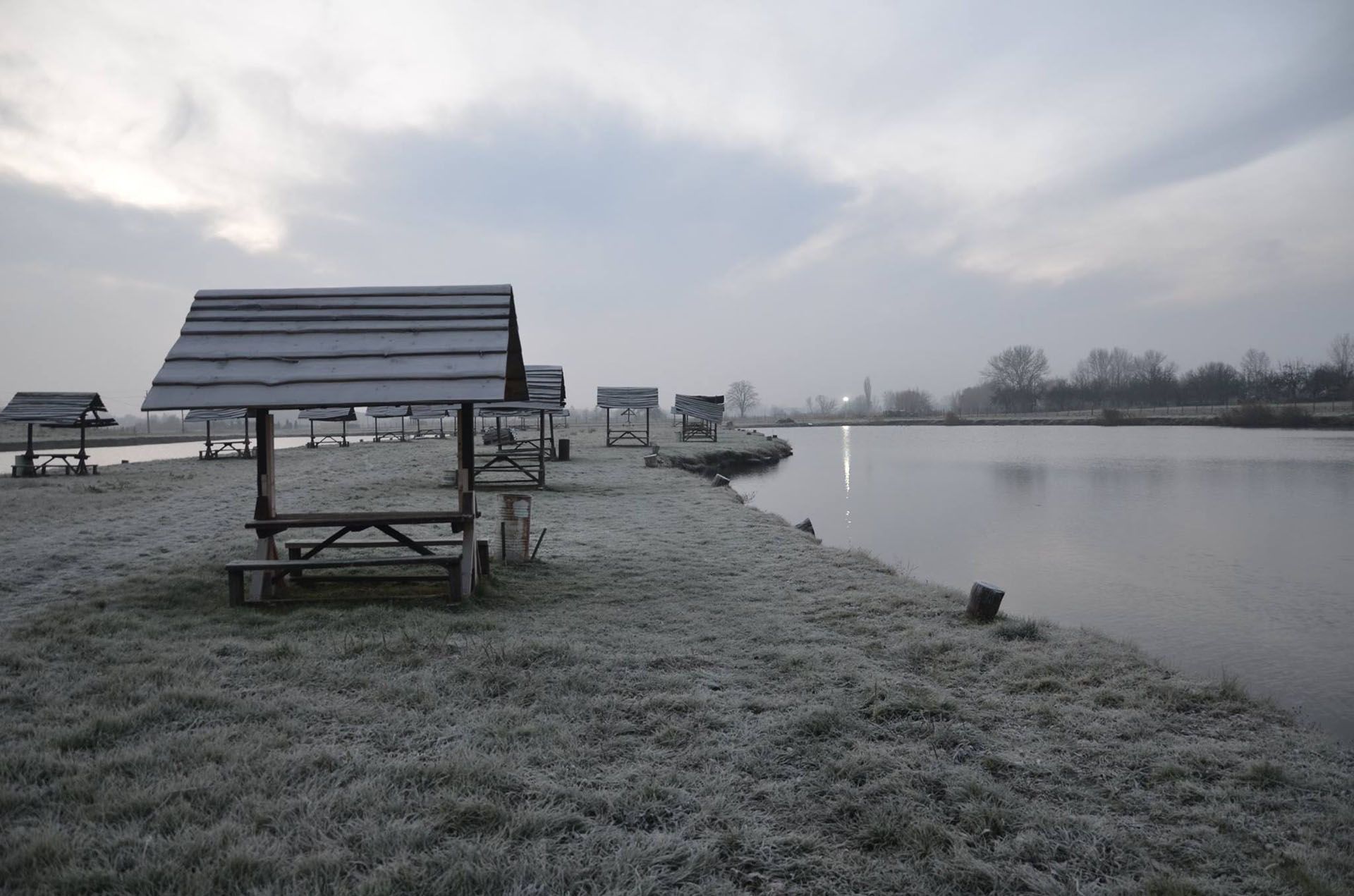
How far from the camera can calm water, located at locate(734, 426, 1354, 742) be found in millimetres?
7328

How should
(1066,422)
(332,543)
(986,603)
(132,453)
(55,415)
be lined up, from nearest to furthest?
(986,603)
(332,543)
(55,415)
(132,453)
(1066,422)

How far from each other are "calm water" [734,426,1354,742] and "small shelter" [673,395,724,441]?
23.5 ft

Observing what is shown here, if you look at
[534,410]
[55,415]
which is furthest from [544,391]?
[55,415]

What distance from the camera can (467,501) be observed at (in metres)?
6.79

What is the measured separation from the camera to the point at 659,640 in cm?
547

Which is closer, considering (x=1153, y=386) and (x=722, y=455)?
(x=722, y=455)

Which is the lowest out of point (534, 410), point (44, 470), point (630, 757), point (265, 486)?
point (630, 757)

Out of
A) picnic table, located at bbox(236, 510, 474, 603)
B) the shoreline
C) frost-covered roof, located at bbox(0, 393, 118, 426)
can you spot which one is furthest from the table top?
the shoreline

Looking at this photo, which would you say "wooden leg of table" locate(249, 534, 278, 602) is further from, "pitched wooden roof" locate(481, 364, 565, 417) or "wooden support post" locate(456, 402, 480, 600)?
"pitched wooden roof" locate(481, 364, 565, 417)

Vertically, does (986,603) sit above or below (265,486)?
below

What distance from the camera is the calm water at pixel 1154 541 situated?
7.33 m

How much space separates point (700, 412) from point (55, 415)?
2542 centimetres

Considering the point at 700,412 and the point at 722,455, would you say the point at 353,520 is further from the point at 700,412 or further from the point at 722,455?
the point at 700,412

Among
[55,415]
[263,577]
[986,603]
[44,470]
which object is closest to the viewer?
[986,603]
